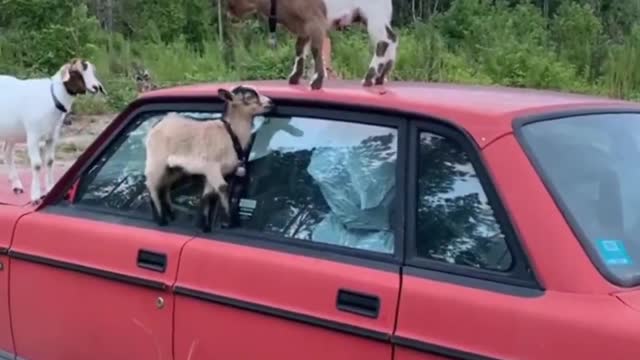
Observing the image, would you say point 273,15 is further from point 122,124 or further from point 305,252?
point 305,252

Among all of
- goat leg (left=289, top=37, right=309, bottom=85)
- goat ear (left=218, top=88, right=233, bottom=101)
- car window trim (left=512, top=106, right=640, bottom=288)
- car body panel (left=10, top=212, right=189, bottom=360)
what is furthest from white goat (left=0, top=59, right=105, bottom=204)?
car window trim (left=512, top=106, right=640, bottom=288)

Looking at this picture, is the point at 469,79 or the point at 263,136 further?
the point at 469,79

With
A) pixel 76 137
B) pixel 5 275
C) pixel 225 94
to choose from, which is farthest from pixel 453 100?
pixel 76 137

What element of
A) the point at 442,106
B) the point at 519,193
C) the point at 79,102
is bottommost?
the point at 79,102

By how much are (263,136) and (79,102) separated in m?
12.4

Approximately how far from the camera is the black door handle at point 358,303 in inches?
127

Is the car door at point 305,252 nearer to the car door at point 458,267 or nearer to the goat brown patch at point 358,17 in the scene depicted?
the car door at point 458,267

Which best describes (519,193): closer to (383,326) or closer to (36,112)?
(383,326)

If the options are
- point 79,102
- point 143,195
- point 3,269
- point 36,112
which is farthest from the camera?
point 79,102

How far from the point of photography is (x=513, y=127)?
3232 millimetres

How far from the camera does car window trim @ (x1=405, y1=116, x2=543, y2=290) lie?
118 inches

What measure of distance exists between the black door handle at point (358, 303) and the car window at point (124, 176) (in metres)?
1.09

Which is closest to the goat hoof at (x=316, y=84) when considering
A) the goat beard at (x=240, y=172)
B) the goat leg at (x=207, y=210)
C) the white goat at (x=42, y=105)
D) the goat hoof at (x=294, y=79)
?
the goat hoof at (x=294, y=79)

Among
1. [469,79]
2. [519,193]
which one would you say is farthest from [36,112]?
[469,79]
